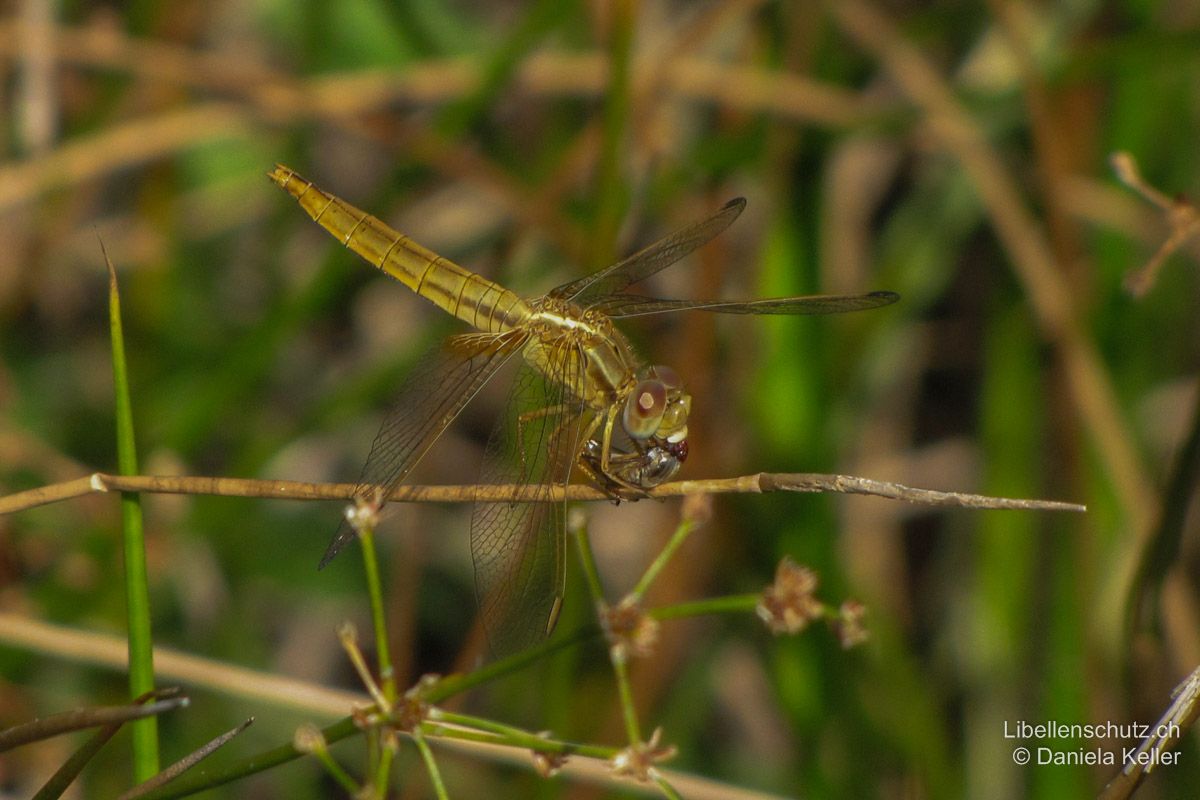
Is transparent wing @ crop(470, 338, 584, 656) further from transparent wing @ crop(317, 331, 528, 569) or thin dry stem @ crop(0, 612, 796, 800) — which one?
thin dry stem @ crop(0, 612, 796, 800)

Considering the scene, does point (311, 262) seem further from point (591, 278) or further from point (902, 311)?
point (902, 311)

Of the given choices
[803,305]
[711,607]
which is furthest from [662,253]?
[711,607]

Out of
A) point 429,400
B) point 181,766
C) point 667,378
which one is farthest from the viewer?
point 429,400

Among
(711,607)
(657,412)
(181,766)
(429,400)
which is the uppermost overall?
(429,400)

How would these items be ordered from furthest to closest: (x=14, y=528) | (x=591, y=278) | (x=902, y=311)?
1. (x=902, y=311)
2. (x=14, y=528)
3. (x=591, y=278)

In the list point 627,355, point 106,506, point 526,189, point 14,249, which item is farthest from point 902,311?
point 14,249

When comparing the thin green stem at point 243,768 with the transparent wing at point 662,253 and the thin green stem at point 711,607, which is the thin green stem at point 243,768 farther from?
the transparent wing at point 662,253

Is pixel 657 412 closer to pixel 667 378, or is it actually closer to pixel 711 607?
pixel 667 378
